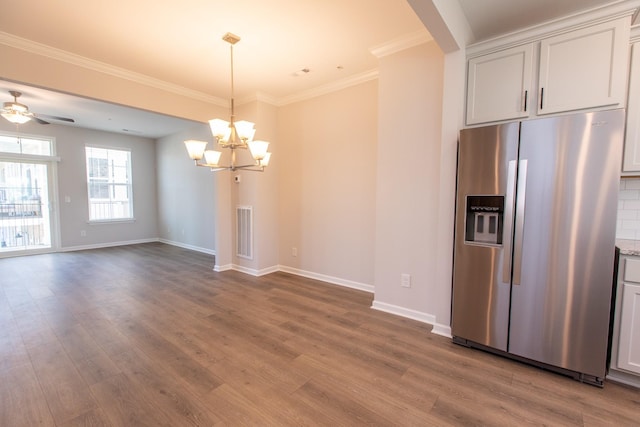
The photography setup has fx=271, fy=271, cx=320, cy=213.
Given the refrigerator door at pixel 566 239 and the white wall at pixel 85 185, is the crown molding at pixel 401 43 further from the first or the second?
the white wall at pixel 85 185

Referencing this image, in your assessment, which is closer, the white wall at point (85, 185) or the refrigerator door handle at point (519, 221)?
the refrigerator door handle at point (519, 221)

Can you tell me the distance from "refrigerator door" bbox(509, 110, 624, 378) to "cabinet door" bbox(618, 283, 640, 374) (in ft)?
0.50

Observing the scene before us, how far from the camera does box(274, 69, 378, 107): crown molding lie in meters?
3.55

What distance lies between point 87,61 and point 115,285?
9.84 ft

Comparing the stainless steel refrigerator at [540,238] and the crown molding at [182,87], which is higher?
the crown molding at [182,87]

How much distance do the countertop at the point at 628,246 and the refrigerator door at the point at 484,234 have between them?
666 mm

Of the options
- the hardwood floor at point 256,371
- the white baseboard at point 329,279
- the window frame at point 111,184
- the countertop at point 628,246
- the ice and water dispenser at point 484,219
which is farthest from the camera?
the window frame at point 111,184

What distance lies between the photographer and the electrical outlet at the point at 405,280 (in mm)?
2965

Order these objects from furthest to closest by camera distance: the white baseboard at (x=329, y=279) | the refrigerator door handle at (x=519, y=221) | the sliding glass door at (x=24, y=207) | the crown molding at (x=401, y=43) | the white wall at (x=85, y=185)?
the white wall at (x=85, y=185) → the sliding glass door at (x=24, y=207) → the white baseboard at (x=329, y=279) → the crown molding at (x=401, y=43) → the refrigerator door handle at (x=519, y=221)

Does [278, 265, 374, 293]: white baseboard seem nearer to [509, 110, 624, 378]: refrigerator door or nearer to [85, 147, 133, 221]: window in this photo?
[509, 110, 624, 378]: refrigerator door

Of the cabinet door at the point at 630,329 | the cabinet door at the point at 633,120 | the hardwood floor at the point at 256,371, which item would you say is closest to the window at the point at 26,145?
the hardwood floor at the point at 256,371

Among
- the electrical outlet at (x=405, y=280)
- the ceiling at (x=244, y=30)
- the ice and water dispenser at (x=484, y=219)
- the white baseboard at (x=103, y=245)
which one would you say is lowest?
the white baseboard at (x=103, y=245)

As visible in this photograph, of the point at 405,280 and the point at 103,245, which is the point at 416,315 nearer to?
the point at 405,280

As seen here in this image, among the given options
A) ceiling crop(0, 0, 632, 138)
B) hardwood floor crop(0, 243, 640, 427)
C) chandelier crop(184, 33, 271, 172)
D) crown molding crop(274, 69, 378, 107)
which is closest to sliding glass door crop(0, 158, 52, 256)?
hardwood floor crop(0, 243, 640, 427)
